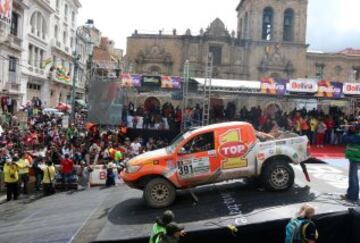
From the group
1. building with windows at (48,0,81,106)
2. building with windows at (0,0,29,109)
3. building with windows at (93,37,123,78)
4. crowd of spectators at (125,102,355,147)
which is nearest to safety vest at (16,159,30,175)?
crowd of spectators at (125,102,355,147)

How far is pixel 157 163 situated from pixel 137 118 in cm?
1332

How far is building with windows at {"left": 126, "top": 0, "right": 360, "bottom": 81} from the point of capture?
55.9 metres

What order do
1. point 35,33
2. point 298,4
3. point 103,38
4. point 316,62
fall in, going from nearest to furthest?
point 35,33 < point 298,4 < point 316,62 < point 103,38

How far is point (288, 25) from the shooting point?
57188 millimetres

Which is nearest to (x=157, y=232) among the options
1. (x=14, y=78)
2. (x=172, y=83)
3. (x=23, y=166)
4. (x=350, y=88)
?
(x=23, y=166)

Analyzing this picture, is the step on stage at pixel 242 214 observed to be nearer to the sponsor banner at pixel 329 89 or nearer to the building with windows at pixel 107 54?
the sponsor banner at pixel 329 89

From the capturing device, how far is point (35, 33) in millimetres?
45906

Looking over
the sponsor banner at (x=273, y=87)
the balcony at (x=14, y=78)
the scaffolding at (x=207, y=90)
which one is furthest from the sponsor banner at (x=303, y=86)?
the balcony at (x=14, y=78)

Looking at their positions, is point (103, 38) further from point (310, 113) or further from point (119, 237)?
point (119, 237)

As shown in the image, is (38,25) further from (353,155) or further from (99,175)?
(353,155)

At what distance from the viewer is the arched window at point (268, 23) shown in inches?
2235

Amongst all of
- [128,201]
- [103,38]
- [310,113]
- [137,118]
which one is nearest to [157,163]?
[128,201]

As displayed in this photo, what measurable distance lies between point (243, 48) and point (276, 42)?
150 inches

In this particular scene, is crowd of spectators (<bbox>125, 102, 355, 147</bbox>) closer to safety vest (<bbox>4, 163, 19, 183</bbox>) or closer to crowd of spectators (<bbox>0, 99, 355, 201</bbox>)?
crowd of spectators (<bbox>0, 99, 355, 201</bbox>)
